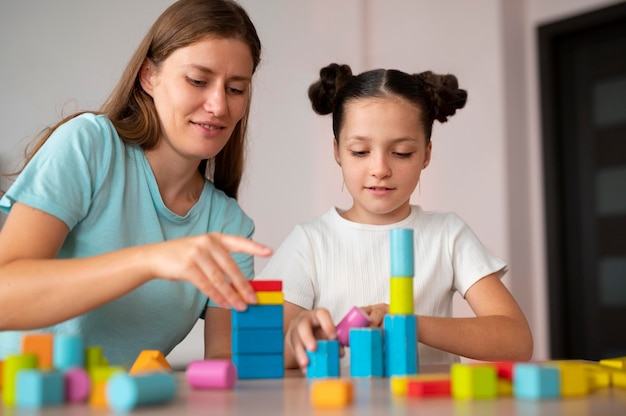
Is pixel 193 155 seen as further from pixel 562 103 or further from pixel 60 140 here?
pixel 562 103

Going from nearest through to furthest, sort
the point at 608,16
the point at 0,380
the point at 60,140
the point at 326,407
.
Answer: the point at 326,407
the point at 0,380
the point at 60,140
the point at 608,16

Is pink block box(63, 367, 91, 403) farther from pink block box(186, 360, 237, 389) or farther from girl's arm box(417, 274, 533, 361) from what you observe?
girl's arm box(417, 274, 533, 361)

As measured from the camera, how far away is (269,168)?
3.99 m

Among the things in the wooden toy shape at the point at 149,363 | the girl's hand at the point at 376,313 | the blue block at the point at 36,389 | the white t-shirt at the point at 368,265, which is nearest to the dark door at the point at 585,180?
the white t-shirt at the point at 368,265

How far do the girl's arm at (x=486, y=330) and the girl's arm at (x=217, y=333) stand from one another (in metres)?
0.46

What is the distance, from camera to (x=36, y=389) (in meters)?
0.76

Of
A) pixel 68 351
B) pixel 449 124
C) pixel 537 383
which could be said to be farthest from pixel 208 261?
pixel 449 124

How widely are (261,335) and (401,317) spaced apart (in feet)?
0.64

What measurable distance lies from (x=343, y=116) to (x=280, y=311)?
2.33 ft

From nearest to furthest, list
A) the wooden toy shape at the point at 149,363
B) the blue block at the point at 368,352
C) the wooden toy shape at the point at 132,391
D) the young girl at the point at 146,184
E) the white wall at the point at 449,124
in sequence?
the wooden toy shape at the point at 132,391
the wooden toy shape at the point at 149,363
the blue block at the point at 368,352
the young girl at the point at 146,184
the white wall at the point at 449,124

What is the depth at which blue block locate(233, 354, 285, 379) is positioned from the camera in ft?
3.49

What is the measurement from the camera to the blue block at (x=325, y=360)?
3.49ft

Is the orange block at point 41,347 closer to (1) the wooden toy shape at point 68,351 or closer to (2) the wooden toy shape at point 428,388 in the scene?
(1) the wooden toy shape at point 68,351

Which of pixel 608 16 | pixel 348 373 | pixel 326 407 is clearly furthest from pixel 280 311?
pixel 608 16
